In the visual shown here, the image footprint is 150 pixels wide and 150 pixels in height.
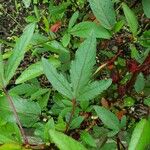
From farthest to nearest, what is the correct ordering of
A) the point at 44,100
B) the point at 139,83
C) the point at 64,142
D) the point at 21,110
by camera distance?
the point at 44,100, the point at 139,83, the point at 21,110, the point at 64,142

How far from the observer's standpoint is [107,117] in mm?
922

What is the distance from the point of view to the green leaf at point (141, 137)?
609 millimetres

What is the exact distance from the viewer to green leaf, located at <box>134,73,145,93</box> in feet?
3.66

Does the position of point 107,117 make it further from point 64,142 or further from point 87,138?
point 64,142

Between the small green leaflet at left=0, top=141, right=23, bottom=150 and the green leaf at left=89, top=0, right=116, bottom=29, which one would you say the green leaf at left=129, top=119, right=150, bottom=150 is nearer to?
the small green leaflet at left=0, top=141, right=23, bottom=150

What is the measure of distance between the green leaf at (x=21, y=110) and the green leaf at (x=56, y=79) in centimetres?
15

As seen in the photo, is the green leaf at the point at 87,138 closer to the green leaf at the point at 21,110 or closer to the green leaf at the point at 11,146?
the green leaf at the point at 21,110

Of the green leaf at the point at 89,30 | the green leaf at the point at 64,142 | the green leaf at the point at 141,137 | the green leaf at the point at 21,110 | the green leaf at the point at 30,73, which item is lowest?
the green leaf at the point at 141,137

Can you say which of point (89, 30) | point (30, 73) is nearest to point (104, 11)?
point (89, 30)

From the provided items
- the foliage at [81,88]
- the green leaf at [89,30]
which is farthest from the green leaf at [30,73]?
the green leaf at [89,30]

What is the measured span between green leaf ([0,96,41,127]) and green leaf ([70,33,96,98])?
17cm

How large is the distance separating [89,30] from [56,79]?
272 millimetres

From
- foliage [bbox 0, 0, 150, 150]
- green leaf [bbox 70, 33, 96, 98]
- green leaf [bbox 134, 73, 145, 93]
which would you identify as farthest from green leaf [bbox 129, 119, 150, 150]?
green leaf [bbox 134, 73, 145, 93]

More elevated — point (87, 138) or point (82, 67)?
point (82, 67)
